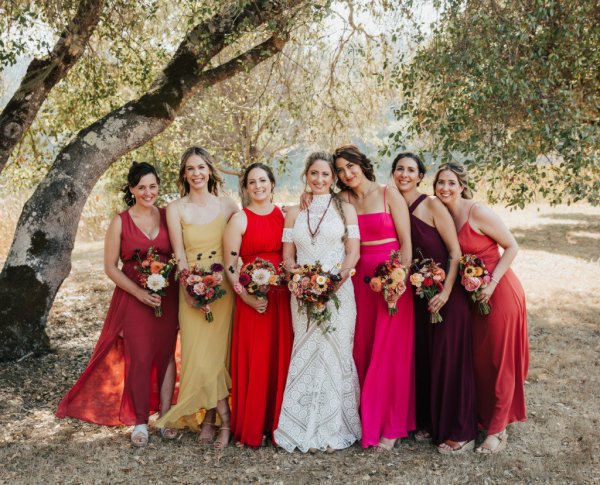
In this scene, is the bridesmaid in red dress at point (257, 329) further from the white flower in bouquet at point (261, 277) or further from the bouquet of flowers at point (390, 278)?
the bouquet of flowers at point (390, 278)

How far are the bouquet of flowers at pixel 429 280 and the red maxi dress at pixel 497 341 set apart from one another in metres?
0.35

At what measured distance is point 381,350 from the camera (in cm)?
499

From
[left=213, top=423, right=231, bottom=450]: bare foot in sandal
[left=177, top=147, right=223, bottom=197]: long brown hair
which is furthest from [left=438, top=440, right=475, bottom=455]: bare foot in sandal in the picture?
[left=177, top=147, right=223, bottom=197]: long brown hair

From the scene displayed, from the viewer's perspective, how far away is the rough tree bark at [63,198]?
6473 mm

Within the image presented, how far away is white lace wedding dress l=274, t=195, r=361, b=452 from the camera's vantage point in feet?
16.2

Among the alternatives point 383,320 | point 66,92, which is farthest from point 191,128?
point 383,320

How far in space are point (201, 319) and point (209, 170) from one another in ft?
4.36

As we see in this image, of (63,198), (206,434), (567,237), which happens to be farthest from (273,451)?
(567,237)

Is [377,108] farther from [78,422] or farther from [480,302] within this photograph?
[78,422]

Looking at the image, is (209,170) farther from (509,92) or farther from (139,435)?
(509,92)

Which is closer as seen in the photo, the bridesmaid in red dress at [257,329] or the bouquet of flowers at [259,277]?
the bouquet of flowers at [259,277]

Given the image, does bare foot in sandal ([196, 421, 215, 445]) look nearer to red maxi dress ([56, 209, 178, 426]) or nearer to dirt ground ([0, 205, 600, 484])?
dirt ground ([0, 205, 600, 484])

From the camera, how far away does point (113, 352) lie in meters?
5.32

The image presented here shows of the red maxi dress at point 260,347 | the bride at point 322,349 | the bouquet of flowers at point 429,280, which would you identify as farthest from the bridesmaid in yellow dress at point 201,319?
the bouquet of flowers at point 429,280
